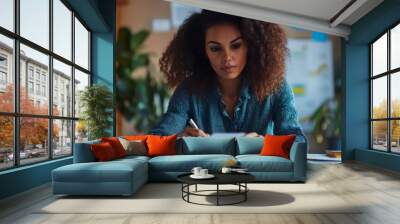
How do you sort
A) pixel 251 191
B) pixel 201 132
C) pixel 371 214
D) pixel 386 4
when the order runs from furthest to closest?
1. pixel 201 132
2. pixel 386 4
3. pixel 251 191
4. pixel 371 214

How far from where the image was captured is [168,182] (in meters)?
5.89

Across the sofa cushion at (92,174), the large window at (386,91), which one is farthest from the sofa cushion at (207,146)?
the large window at (386,91)

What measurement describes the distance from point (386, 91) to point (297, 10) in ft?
8.57

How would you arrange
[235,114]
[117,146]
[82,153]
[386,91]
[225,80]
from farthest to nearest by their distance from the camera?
1. [225,80]
2. [235,114]
3. [386,91]
4. [117,146]
5. [82,153]

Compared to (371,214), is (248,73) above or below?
above

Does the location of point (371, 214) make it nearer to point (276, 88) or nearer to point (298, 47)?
point (276, 88)

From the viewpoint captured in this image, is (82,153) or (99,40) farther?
(99,40)

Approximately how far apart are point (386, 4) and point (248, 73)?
3.08 m

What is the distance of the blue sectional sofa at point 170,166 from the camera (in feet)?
15.5

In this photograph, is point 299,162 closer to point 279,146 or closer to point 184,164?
point 279,146

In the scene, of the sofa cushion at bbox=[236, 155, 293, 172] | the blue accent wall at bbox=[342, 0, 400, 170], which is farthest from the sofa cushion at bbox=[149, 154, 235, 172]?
the blue accent wall at bbox=[342, 0, 400, 170]

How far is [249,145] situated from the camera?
21.7 feet

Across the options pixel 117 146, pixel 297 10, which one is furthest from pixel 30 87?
pixel 297 10

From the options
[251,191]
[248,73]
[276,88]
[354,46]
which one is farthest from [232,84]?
[251,191]
